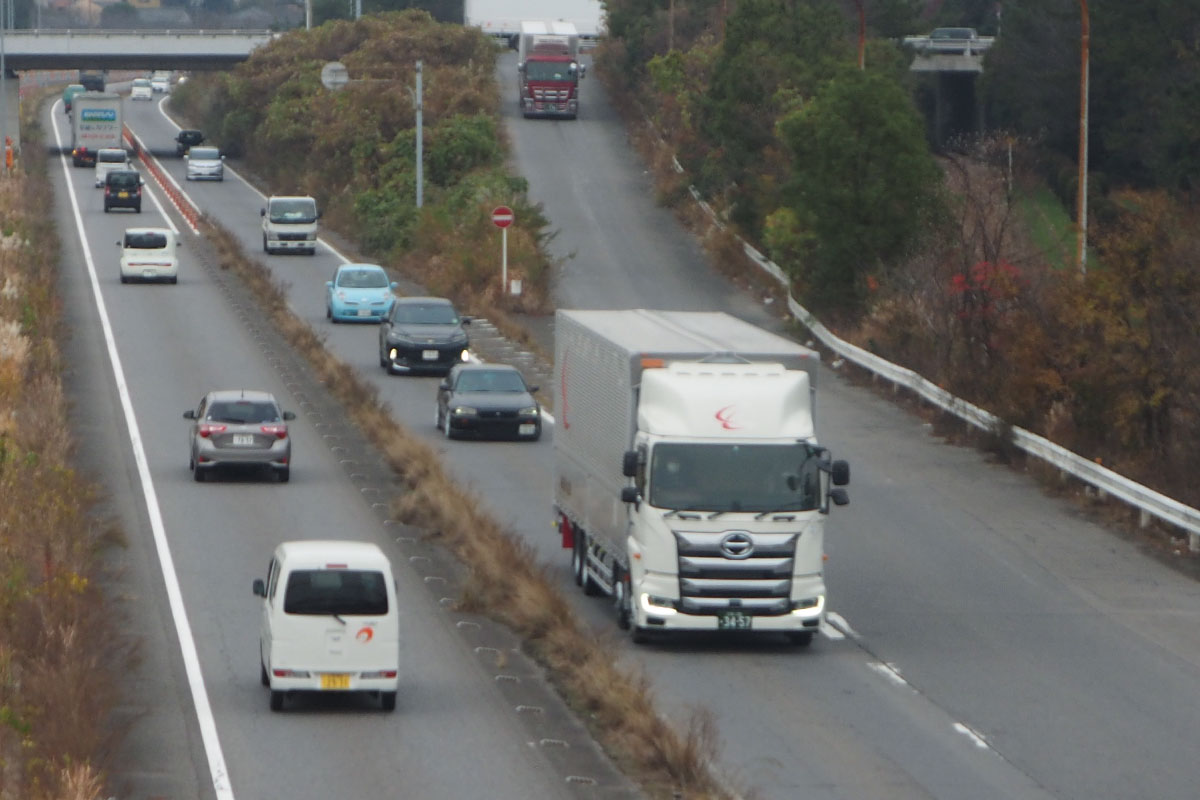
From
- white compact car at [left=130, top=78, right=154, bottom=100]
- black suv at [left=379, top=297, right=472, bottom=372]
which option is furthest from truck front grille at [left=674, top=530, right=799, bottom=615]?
white compact car at [left=130, top=78, right=154, bottom=100]

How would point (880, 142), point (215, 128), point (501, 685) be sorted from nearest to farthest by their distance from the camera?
point (501, 685)
point (880, 142)
point (215, 128)

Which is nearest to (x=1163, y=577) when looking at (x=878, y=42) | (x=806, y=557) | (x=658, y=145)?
(x=806, y=557)

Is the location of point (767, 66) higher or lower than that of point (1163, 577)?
higher

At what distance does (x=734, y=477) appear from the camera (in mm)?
18703

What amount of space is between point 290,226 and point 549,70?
22.0 meters

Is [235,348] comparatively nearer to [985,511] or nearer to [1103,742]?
[985,511]

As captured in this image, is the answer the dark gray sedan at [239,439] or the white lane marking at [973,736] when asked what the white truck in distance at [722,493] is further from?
the dark gray sedan at [239,439]

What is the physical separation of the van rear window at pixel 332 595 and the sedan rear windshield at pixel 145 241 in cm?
4188

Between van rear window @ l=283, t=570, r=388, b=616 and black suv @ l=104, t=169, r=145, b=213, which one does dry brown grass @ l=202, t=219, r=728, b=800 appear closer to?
van rear window @ l=283, t=570, r=388, b=616

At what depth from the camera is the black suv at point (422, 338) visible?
136 ft

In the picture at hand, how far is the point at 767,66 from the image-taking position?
58188mm

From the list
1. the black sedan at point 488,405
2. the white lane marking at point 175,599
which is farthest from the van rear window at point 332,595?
the black sedan at point 488,405

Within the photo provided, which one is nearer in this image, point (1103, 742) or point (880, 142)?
point (1103, 742)

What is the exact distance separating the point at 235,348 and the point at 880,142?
51.4 ft
